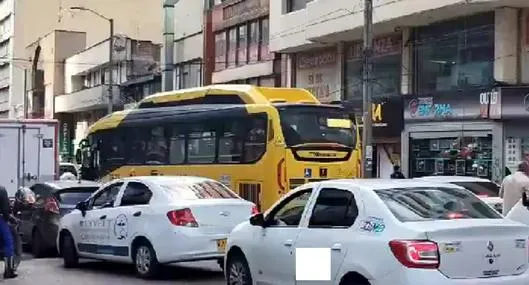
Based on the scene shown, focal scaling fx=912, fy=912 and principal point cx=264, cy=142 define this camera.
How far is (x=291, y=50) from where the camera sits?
39.5m

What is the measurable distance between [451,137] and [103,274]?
17.9 m

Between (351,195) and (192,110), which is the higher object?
(192,110)

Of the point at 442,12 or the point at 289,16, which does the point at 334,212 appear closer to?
the point at 442,12

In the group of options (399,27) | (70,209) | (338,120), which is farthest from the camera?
(399,27)

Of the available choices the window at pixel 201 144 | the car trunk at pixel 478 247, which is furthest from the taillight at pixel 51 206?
the car trunk at pixel 478 247

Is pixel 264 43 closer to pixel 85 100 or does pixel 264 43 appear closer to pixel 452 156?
pixel 452 156

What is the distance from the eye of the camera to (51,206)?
17.2m

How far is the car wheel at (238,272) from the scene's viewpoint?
1069 centimetres

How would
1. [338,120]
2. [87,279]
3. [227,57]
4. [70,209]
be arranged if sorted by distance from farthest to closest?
1. [227,57]
2. [338,120]
3. [70,209]
4. [87,279]

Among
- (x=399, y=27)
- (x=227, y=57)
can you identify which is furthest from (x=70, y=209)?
(x=227, y=57)

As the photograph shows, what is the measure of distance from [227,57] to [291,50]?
7.01 metres

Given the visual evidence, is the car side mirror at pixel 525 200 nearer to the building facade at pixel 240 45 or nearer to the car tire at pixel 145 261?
the car tire at pixel 145 261

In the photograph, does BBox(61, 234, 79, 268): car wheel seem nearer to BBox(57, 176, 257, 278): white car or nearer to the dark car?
BBox(57, 176, 257, 278): white car

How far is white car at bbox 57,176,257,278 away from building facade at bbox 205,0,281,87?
91.0ft
